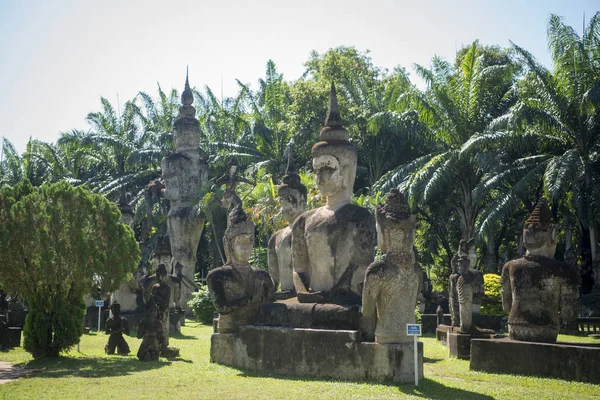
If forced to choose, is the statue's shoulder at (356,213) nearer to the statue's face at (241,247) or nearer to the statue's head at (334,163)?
the statue's head at (334,163)

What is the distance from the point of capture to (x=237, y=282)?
12.5m

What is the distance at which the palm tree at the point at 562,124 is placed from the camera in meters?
23.0

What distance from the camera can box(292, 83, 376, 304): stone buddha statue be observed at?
11773 mm

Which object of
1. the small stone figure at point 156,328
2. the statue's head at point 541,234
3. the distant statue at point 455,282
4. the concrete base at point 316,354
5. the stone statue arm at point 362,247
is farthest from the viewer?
the distant statue at point 455,282

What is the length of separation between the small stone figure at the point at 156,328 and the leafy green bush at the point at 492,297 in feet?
43.3

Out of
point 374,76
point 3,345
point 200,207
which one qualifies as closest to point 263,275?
point 3,345

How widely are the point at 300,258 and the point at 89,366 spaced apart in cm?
461

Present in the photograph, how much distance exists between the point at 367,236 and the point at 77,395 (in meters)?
5.02

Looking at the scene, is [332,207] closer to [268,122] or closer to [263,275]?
[263,275]

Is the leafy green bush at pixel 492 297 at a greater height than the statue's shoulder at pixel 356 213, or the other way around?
the statue's shoulder at pixel 356 213

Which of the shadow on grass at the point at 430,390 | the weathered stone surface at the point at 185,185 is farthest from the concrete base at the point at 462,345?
the weathered stone surface at the point at 185,185

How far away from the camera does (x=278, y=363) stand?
37.7 feet

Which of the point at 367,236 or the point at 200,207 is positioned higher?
the point at 200,207

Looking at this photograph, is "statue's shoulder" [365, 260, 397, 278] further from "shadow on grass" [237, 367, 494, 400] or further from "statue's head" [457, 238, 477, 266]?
"statue's head" [457, 238, 477, 266]
